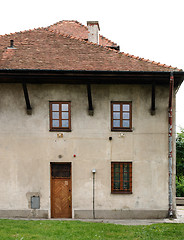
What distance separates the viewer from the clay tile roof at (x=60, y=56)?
593 inches

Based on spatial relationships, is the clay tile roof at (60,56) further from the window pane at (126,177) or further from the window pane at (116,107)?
the window pane at (126,177)

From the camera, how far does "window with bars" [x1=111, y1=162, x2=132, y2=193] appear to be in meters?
15.3

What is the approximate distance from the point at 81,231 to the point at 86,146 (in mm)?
4489

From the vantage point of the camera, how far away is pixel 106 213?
15109 millimetres

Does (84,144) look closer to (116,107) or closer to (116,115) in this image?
(116,115)

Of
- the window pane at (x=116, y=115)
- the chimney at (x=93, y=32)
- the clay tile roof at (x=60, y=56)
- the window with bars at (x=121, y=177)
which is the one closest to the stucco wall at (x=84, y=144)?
the window with bars at (x=121, y=177)

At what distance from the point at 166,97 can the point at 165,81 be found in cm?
71

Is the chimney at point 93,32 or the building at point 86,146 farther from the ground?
the chimney at point 93,32

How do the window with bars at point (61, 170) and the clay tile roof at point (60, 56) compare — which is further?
the window with bars at point (61, 170)

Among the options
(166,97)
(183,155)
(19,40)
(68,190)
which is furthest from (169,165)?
(183,155)

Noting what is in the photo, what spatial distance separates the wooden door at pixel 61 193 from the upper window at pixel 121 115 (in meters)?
2.97

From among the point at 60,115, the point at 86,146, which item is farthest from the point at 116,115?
the point at 60,115

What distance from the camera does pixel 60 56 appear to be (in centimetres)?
1606

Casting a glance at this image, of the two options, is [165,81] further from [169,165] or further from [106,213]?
[106,213]
